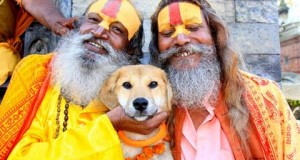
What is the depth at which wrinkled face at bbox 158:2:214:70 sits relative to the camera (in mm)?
2486

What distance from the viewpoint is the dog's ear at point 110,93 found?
93.0 inches

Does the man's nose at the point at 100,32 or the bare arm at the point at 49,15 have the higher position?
the bare arm at the point at 49,15

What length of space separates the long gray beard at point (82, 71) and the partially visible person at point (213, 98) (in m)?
0.36

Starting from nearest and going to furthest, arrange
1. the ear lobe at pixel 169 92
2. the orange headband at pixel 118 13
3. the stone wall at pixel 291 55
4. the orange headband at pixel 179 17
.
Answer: the ear lobe at pixel 169 92 → the orange headband at pixel 179 17 → the orange headband at pixel 118 13 → the stone wall at pixel 291 55

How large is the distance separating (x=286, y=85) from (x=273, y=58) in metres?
1.71

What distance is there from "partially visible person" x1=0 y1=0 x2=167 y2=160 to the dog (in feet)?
0.20

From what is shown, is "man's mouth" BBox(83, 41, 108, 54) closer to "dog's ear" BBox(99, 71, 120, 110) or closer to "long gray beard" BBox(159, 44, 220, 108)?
"dog's ear" BBox(99, 71, 120, 110)

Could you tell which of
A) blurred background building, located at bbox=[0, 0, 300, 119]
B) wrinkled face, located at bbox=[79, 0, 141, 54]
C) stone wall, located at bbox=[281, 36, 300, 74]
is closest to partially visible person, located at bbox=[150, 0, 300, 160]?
wrinkled face, located at bbox=[79, 0, 141, 54]

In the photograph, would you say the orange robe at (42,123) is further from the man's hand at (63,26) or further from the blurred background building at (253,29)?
the blurred background building at (253,29)

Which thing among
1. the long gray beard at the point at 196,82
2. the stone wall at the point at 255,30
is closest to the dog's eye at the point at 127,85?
the long gray beard at the point at 196,82

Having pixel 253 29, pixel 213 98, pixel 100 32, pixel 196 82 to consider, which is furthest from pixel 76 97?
pixel 253 29

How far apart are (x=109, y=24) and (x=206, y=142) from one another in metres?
1.02

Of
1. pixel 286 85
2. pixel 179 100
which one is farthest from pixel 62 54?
pixel 286 85

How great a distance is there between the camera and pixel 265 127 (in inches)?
92.0
